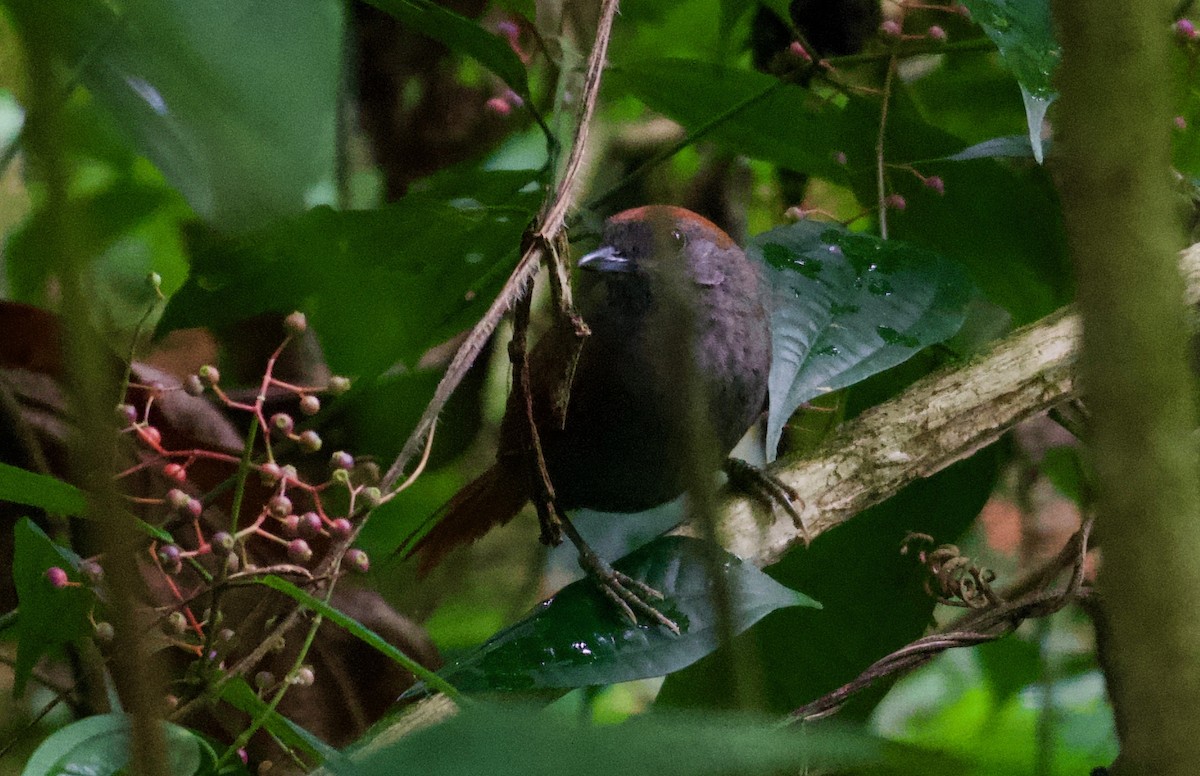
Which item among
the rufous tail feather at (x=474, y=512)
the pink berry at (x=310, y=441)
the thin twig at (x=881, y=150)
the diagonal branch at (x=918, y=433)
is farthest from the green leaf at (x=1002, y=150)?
the pink berry at (x=310, y=441)

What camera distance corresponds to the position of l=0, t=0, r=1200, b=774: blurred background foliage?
1.54m

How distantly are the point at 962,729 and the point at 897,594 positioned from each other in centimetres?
92

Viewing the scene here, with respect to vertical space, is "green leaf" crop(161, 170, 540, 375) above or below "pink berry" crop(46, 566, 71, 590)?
above

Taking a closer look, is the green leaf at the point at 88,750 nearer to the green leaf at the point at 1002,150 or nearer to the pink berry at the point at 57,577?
the pink berry at the point at 57,577

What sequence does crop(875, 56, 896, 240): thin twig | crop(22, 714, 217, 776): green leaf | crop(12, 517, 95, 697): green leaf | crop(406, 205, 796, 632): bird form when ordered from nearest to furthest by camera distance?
crop(22, 714, 217, 776): green leaf → crop(12, 517, 95, 697): green leaf → crop(875, 56, 896, 240): thin twig → crop(406, 205, 796, 632): bird

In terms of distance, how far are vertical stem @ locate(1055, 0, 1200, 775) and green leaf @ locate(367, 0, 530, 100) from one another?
1072 millimetres

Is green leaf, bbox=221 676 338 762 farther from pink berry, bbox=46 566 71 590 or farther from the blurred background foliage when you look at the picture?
the blurred background foliage

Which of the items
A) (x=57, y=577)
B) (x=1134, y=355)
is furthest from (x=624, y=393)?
(x=1134, y=355)

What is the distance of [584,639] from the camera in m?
1.40

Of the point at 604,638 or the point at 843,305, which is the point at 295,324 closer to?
the point at 604,638

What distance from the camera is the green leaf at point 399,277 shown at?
1614mm

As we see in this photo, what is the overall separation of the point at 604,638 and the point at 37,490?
2.25 ft

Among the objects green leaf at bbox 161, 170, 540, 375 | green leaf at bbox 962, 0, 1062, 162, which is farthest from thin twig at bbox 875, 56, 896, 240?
green leaf at bbox 161, 170, 540, 375

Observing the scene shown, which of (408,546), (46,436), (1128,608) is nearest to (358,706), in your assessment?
(408,546)
